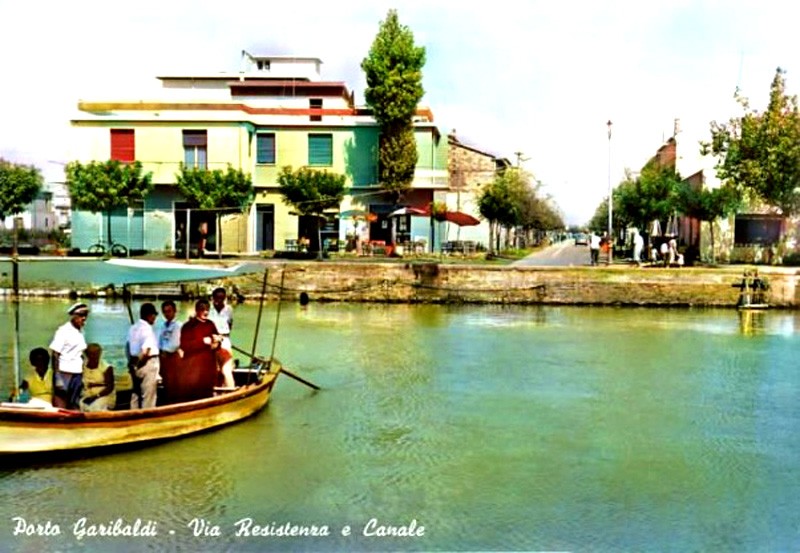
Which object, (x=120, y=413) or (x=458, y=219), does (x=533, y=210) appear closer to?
(x=458, y=219)

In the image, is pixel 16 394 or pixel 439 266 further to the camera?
pixel 439 266

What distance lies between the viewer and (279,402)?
51.4 feet

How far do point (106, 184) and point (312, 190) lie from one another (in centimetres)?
847

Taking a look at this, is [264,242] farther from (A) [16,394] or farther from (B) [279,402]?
(A) [16,394]

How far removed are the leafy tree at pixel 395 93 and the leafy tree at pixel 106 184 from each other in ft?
34.3

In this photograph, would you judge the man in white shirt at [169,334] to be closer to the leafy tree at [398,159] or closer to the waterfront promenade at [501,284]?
the waterfront promenade at [501,284]

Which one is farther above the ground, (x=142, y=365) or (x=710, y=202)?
(x=710, y=202)

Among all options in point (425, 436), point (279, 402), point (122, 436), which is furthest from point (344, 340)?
point (122, 436)

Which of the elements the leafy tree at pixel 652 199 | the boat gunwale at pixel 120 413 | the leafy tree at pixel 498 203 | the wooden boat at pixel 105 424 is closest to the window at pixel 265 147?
the leafy tree at pixel 498 203

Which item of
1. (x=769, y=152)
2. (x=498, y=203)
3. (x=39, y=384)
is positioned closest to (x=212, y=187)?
(x=498, y=203)

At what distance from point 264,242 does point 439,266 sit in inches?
515

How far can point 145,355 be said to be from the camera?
39.4 feet

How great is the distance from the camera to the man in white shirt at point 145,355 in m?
12.1

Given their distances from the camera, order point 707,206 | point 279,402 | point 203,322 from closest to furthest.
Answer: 1. point 203,322
2. point 279,402
3. point 707,206
